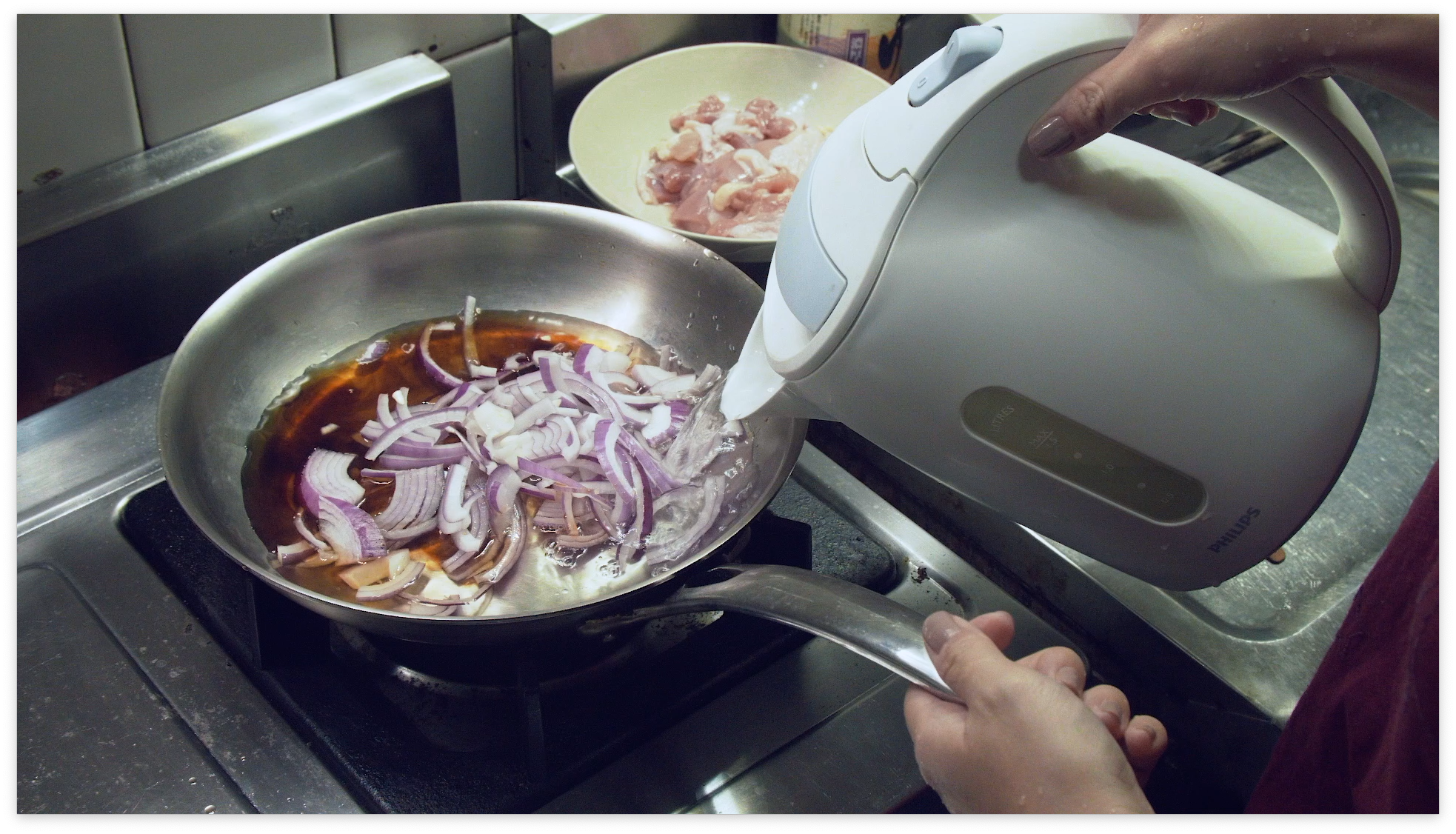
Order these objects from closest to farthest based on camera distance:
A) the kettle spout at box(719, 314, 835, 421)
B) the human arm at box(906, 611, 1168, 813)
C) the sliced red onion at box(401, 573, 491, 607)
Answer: the human arm at box(906, 611, 1168, 813) → the kettle spout at box(719, 314, 835, 421) → the sliced red onion at box(401, 573, 491, 607)

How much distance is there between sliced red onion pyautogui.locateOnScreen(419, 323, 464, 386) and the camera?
0.89 m

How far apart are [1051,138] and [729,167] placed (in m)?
0.55

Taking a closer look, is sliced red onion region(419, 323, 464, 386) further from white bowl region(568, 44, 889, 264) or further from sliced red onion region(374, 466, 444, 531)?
white bowl region(568, 44, 889, 264)

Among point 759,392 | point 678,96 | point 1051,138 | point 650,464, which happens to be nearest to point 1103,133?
point 1051,138

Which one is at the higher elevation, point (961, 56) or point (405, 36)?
point (961, 56)

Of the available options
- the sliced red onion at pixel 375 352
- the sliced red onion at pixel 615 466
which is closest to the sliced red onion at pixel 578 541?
the sliced red onion at pixel 615 466

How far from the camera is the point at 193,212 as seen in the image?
90 cm

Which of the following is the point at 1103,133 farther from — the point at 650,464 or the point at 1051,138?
the point at 650,464

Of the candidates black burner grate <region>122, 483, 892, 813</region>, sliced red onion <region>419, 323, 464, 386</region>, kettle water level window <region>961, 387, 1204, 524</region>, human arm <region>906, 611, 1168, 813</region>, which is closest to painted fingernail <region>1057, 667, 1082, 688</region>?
human arm <region>906, 611, 1168, 813</region>

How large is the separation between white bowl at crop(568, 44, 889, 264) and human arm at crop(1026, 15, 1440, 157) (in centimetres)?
55

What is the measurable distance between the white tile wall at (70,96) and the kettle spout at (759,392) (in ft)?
1.77

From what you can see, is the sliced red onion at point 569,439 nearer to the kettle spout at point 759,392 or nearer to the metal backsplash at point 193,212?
the kettle spout at point 759,392

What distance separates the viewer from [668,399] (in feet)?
2.88

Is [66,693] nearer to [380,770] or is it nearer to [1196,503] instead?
[380,770]
